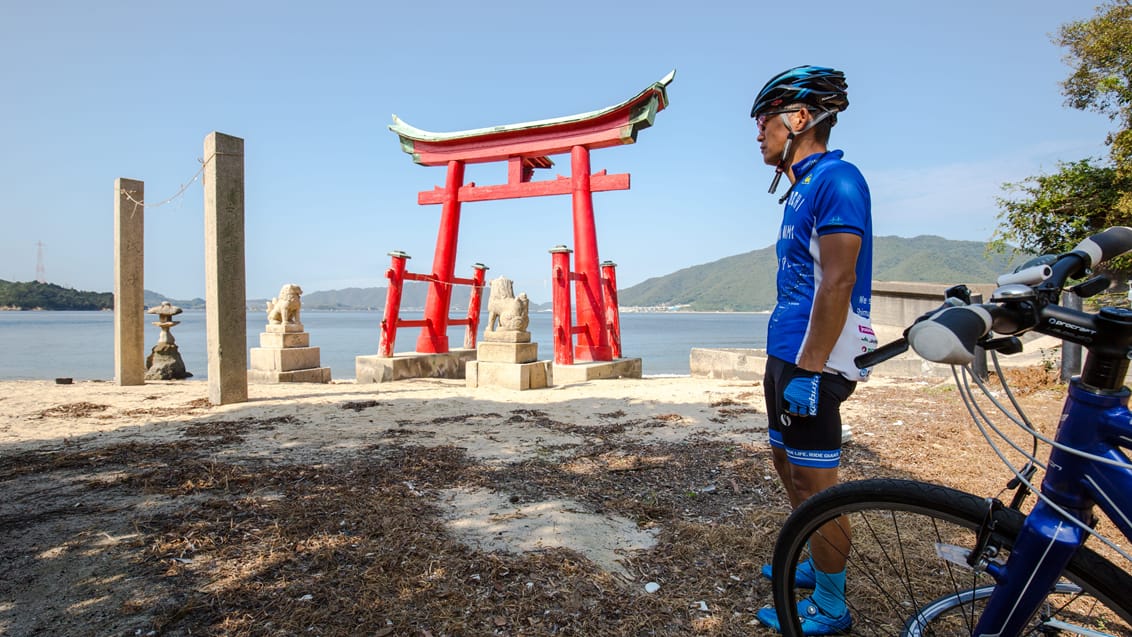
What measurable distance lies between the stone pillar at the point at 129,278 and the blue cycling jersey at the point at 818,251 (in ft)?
30.3

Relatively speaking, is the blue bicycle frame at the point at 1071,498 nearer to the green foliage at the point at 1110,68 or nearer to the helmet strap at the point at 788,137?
the helmet strap at the point at 788,137

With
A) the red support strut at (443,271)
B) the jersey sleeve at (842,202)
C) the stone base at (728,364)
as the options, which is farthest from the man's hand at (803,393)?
the red support strut at (443,271)

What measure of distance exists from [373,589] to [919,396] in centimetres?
723

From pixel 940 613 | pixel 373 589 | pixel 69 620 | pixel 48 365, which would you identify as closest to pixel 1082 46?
pixel 940 613

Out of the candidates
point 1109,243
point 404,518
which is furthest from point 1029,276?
point 404,518

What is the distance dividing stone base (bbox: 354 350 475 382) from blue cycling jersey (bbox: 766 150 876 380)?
8.49m

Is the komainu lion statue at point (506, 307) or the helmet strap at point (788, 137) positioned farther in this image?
the komainu lion statue at point (506, 307)

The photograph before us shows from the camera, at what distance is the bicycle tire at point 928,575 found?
1213 millimetres

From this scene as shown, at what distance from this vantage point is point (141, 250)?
8.60 metres

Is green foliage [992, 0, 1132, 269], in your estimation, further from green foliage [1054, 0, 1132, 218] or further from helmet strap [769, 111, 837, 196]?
helmet strap [769, 111, 837, 196]

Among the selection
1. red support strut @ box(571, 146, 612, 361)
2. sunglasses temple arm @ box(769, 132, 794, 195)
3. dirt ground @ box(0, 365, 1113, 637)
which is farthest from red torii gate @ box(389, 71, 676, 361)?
sunglasses temple arm @ box(769, 132, 794, 195)

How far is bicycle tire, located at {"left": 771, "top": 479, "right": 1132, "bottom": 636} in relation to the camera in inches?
47.8

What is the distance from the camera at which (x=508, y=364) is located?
889 cm

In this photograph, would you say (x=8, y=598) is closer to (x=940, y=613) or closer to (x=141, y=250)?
(x=940, y=613)
